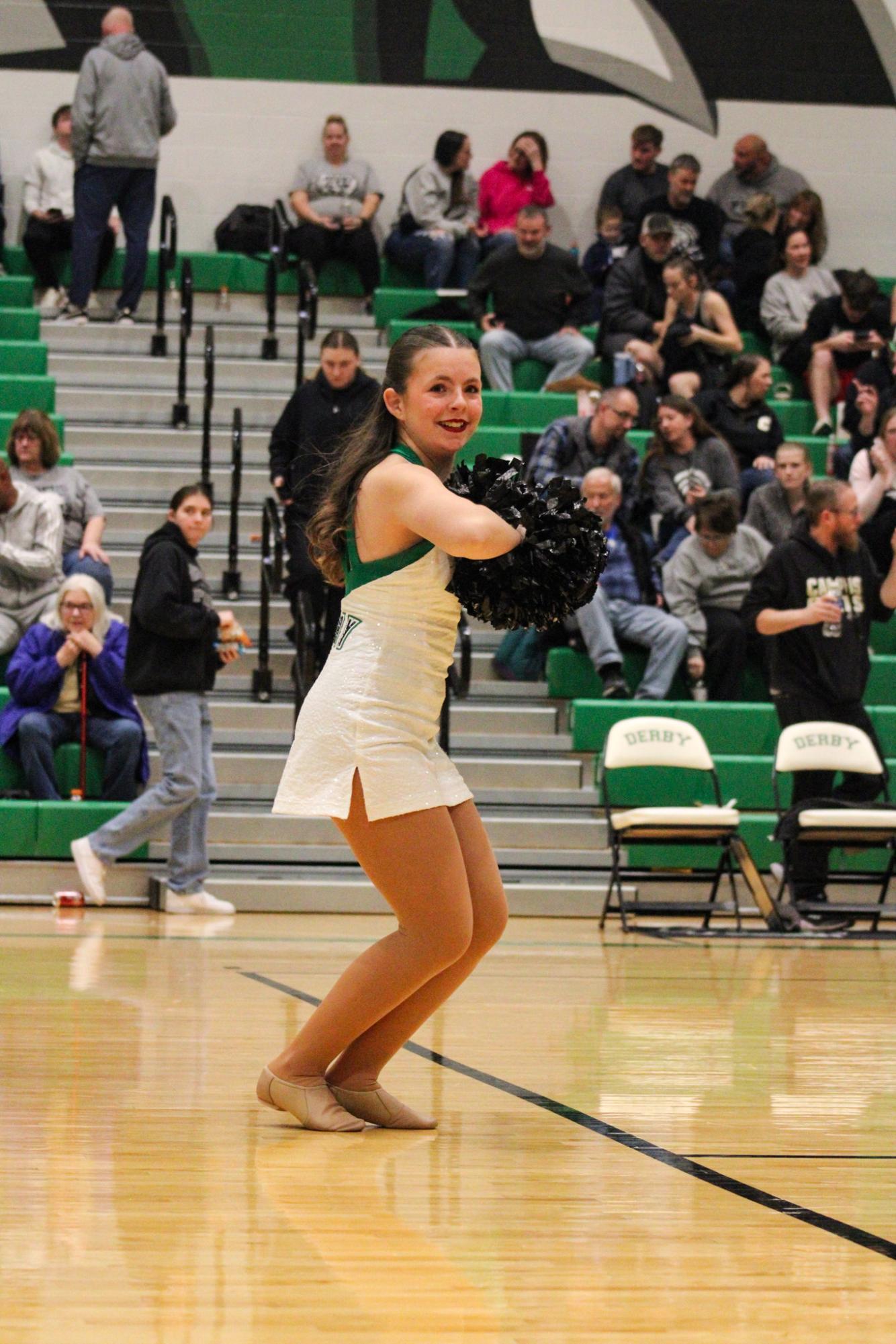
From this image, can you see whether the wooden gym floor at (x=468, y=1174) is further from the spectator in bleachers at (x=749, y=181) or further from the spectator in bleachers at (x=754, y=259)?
the spectator in bleachers at (x=749, y=181)

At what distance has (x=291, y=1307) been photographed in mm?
2271

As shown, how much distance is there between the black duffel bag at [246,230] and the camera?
41.4 feet

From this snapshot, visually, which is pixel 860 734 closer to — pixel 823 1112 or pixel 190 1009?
pixel 190 1009

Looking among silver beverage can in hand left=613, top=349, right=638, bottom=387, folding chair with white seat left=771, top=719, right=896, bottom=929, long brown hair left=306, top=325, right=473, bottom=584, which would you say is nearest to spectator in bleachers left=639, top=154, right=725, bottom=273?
silver beverage can in hand left=613, top=349, right=638, bottom=387

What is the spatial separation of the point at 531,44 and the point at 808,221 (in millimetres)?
2535

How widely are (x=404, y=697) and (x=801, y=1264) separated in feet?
4.21

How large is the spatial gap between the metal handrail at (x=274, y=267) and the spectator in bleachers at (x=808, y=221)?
3.39 metres

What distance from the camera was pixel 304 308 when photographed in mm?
11234

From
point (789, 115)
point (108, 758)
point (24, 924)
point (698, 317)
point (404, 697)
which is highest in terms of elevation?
point (789, 115)

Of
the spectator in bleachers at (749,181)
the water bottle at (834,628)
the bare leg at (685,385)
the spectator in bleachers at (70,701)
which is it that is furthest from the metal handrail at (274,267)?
the water bottle at (834,628)

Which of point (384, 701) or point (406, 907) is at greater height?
point (384, 701)

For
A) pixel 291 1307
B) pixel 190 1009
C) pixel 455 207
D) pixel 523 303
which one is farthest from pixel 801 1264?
pixel 455 207

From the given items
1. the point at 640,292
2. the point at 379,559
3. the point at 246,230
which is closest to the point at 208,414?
the point at 246,230

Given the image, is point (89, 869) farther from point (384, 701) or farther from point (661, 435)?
point (384, 701)
